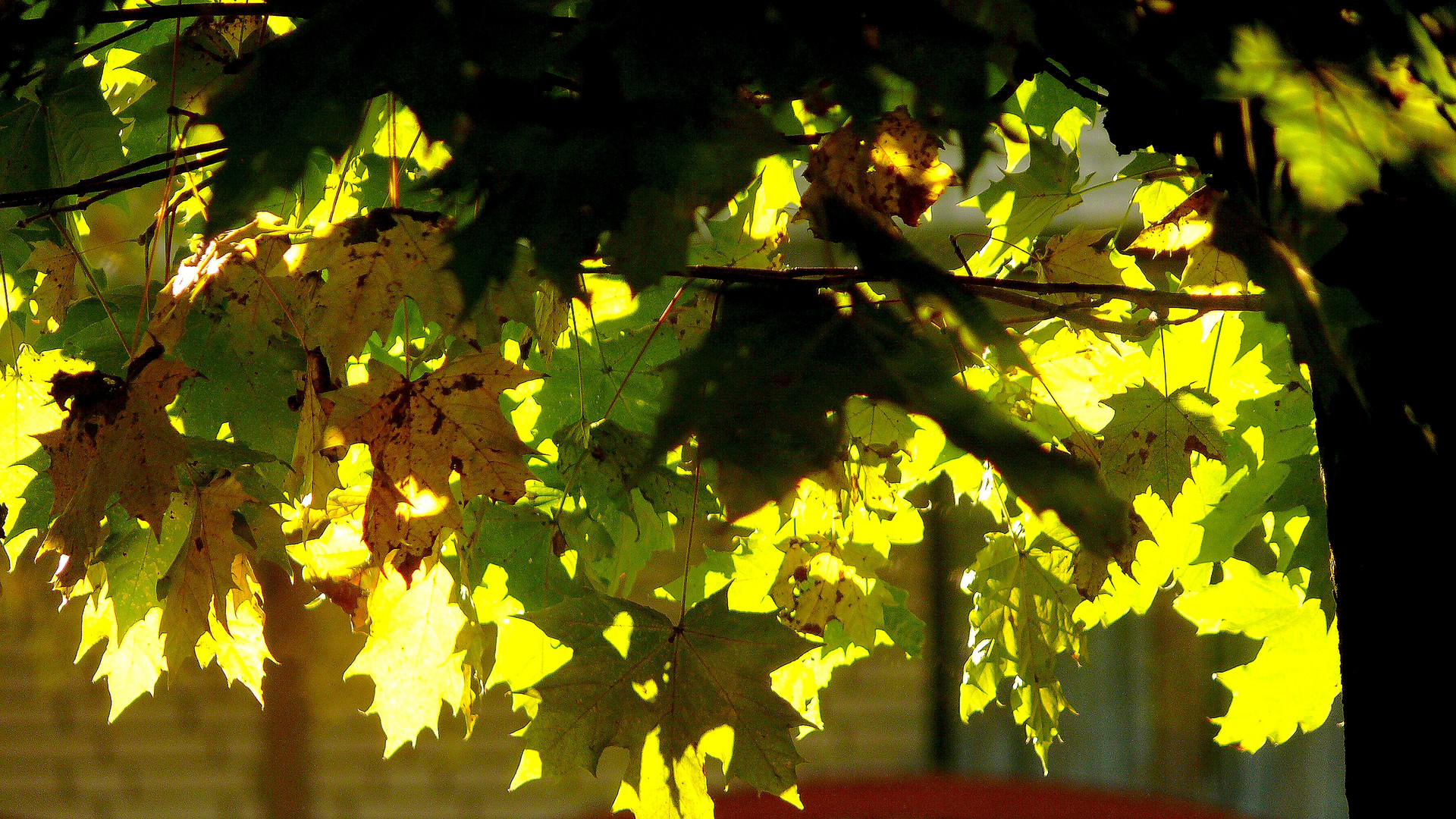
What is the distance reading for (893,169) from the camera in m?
1.05

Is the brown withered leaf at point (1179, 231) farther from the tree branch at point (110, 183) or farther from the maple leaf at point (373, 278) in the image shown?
the tree branch at point (110, 183)

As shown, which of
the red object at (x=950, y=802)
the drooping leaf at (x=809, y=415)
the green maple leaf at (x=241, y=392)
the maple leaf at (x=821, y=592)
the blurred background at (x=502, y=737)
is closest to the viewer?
the drooping leaf at (x=809, y=415)

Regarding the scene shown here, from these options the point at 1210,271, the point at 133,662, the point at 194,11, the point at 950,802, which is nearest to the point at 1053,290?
the point at 1210,271

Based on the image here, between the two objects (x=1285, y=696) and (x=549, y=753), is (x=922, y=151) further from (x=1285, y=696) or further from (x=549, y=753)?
(x=1285, y=696)

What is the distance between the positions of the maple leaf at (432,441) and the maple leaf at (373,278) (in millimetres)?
52

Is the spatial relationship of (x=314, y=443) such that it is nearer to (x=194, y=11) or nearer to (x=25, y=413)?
(x=194, y=11)

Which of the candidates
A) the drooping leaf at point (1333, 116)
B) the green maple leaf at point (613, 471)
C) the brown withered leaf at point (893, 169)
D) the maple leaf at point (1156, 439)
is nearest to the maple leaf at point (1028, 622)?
the maple leaf at point (1156, 439)

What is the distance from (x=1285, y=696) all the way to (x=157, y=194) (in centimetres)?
204

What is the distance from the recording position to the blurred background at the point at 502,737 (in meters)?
4.57

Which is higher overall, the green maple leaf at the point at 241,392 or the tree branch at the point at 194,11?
the tree branch at the point at 194,11

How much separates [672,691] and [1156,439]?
777 mm

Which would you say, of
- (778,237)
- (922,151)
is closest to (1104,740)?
(778,237)

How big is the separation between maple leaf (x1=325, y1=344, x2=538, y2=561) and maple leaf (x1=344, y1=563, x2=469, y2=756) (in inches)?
7.8

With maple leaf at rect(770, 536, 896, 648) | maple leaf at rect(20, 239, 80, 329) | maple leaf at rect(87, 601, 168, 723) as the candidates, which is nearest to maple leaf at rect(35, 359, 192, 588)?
maple leaf at rect(20, 239, 80, 329)
